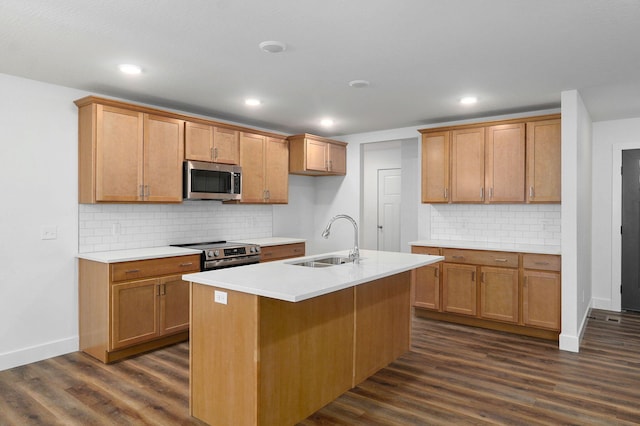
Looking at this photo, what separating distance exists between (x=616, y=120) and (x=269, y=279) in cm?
523

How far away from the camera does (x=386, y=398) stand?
9.64ft

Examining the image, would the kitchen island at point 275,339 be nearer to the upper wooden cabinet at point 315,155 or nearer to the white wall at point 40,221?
the white wall at point 40,221

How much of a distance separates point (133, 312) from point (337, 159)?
3603 mm

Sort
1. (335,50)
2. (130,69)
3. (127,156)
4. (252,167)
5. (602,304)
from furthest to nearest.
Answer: (602,304), (252,167), (127,156), (130,69), (335,50)

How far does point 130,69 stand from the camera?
337 centimetres

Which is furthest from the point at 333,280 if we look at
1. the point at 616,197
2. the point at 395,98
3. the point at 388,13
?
the point at 616,197

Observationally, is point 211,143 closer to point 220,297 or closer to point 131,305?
point 131,305

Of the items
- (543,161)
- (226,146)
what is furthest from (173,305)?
(543,161)

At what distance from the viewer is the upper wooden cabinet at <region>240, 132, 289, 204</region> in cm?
511

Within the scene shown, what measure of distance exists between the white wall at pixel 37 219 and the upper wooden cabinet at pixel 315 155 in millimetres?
2631

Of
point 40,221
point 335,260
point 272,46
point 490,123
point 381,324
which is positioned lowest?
point 381,324

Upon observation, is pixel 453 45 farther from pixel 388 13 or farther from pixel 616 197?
pixel 616 197

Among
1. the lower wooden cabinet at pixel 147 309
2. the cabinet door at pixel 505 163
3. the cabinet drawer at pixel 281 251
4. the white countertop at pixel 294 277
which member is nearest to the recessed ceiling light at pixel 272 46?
the white countertop at pixel 294 277

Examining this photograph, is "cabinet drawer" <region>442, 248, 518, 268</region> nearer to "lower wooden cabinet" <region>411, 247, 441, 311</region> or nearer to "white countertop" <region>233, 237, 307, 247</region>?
"lower wooden cabinet" <region>411, 247, 441, 311</region>
